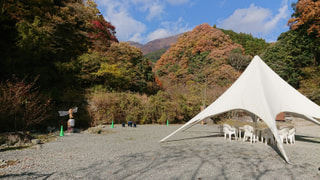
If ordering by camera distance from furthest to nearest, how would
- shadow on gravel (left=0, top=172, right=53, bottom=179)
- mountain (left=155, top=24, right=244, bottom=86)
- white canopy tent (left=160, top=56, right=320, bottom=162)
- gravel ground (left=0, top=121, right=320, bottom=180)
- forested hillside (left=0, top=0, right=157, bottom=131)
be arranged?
mountain (left=155, top=24, right=244, bottom=86), forested hillside (left=0, top=0, right=157, bottom=131), white canopy tent (left=160, top=56, right=320, bottom=162), gravel ground (left=0, top=121, right=320, bottom=180), shadow on gravel (left=0, top=172, right=53, bottom=179)

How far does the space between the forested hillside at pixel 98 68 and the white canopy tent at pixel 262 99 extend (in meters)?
6.15

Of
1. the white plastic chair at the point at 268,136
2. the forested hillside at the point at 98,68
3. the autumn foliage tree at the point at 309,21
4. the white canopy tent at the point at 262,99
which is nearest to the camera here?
the white canopy tent at the point at 262,99

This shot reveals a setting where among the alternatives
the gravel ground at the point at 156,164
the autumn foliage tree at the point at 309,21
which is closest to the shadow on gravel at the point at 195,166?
the gravel ground at the point at 156,164

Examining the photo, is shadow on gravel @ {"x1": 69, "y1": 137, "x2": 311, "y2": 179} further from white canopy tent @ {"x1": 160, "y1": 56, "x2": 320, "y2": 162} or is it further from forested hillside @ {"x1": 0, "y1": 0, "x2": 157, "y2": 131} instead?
forested hillside @ {"x1": 0, "y1": 0, "x2": 157, "y2": 131}

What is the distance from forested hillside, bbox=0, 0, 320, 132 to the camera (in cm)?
870

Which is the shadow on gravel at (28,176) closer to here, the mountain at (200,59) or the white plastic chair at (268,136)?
the white plastic chair at (268,136)

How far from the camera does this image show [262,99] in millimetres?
5516

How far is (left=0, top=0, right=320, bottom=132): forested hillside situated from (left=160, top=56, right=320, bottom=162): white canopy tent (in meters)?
6.15

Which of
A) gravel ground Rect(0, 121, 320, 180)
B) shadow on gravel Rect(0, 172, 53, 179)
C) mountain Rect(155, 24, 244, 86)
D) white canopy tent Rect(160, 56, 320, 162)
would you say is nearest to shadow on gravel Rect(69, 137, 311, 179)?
gravel ground Rect(0, 121, 320, 180)

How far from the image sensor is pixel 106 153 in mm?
4566

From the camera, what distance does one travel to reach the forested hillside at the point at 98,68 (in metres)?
8.70

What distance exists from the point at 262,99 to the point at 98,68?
1046 cm

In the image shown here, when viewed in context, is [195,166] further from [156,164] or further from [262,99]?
[262,99]

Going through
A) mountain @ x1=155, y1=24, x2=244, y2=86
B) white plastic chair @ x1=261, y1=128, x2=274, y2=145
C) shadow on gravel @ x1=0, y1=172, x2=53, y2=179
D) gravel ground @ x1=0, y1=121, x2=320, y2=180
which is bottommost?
shadow on gravel @ x1=0, y1=172, x2=53, y2=179
